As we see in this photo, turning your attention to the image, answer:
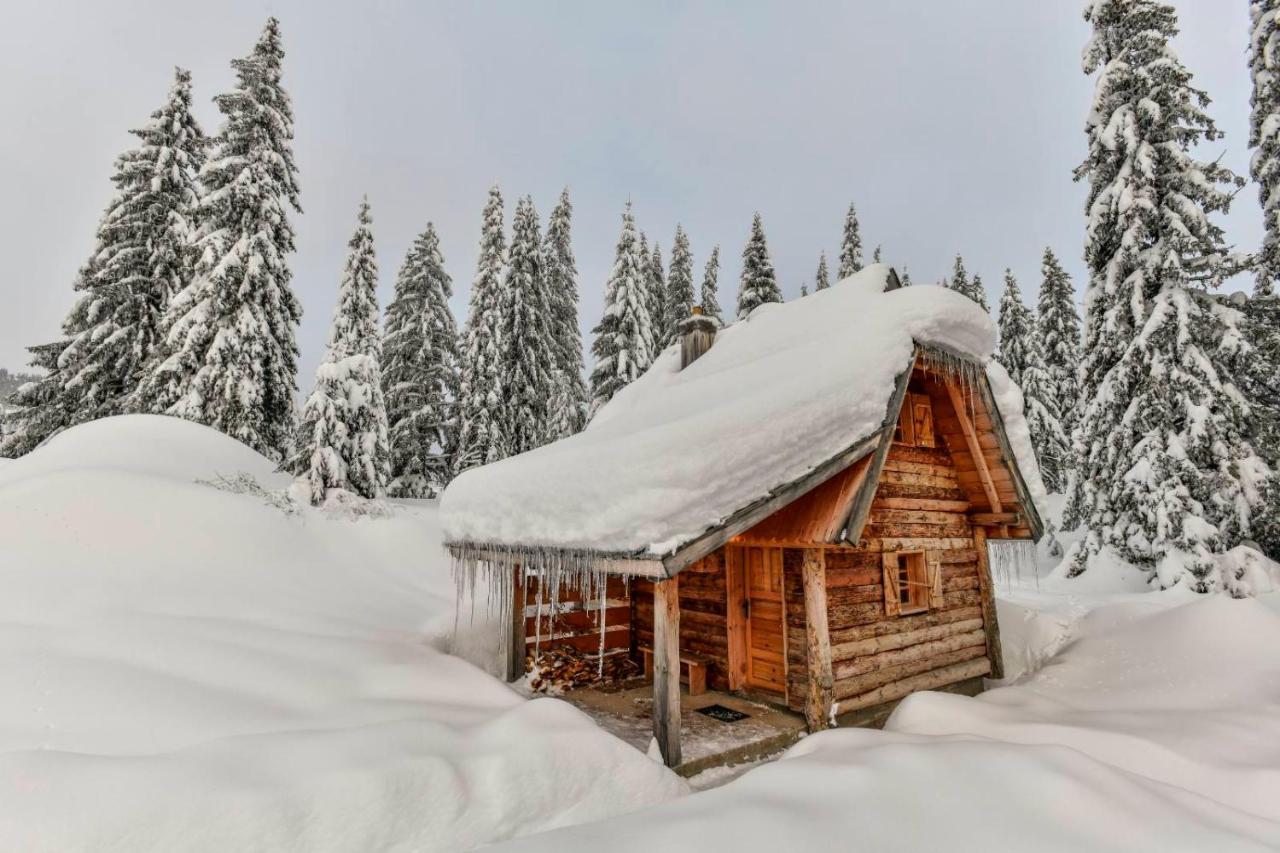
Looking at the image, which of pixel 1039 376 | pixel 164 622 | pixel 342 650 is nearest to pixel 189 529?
pixel 164 622

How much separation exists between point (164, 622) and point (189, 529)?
3855 mm

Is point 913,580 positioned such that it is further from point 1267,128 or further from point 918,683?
point 1267,128

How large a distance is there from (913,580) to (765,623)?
2658mm

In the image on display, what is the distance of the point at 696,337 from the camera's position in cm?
1262

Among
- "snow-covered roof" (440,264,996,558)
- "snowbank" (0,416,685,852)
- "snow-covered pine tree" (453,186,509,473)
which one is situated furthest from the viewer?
"snow-covered pine tree" (453,186,509,473)

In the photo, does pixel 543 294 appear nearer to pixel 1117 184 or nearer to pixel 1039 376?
pixel 1117 184

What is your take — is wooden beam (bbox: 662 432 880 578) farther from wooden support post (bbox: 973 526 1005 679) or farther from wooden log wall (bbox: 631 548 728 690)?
wooden support post (bbox: 973 526 1005 679)

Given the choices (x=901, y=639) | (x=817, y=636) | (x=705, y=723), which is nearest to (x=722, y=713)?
(x=705, y=723)

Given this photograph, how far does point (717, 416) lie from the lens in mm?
6453

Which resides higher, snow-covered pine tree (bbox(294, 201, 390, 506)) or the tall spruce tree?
the tall spruce tree

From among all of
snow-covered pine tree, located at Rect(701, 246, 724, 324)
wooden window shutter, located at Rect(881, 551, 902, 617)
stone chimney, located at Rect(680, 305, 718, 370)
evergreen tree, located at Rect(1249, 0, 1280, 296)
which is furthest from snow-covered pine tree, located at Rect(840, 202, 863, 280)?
wooden window shutter, located at Rect(881, 551, 902, 617)

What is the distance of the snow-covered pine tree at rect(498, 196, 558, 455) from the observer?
25750 millimetres

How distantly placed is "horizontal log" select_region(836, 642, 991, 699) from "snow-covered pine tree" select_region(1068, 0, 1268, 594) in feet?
24.7

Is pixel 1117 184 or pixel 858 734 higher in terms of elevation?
pixel 1117 184
